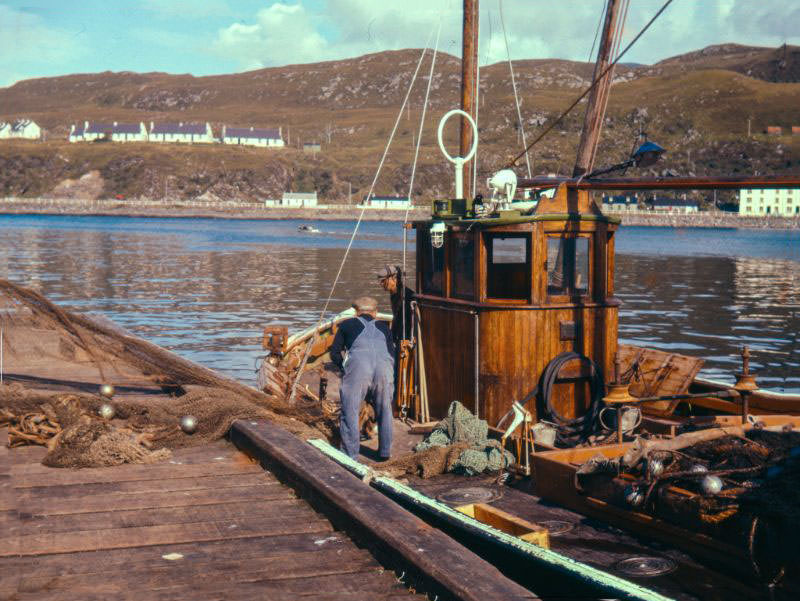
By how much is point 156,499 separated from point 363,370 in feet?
12.7

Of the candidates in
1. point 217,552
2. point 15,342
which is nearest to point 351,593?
Result: point 217,552

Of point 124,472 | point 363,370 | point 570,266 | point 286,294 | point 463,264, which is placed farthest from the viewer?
point 286,294

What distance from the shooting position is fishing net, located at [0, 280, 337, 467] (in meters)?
7.47

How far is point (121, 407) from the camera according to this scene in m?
9.43

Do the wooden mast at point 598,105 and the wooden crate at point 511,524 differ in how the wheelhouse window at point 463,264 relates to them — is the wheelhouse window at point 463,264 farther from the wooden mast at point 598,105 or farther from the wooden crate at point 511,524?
the wooden mast at point 598,105

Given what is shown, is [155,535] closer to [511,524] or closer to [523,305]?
[511,524]

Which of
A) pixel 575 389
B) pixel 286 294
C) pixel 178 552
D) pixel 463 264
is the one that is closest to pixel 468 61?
pixel 463 264

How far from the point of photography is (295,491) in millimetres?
6559

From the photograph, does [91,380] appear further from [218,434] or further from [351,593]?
[351,593]

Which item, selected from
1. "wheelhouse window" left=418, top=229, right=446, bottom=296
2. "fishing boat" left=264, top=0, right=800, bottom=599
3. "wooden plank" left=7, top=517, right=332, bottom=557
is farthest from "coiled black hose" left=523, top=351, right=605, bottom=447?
"wooden plank" left=7, top=517, right=332, bottom=557

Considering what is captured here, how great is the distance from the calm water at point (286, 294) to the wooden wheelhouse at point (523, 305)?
33.9 ft

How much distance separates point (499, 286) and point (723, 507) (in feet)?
17.3

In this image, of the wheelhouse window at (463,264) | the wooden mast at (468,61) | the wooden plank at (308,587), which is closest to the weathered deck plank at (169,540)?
the wooden plank at (308,587)

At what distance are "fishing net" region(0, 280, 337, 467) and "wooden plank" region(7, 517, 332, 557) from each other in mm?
1663
